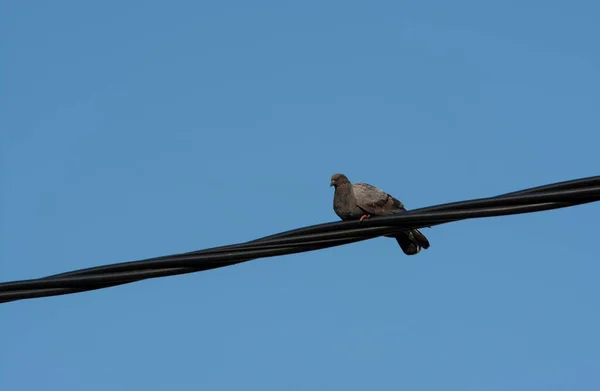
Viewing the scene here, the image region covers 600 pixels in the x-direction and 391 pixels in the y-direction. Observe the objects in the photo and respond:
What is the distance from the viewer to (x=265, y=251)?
5.24 meters

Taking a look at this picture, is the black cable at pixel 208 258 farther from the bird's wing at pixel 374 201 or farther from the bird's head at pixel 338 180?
the bird's head at pixel 338 180

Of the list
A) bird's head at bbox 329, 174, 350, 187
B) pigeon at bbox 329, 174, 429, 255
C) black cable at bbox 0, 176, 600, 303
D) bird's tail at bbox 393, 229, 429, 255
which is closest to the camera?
black cable at bbox 0, 176, 600, 303

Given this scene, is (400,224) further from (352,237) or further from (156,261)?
(156,261)

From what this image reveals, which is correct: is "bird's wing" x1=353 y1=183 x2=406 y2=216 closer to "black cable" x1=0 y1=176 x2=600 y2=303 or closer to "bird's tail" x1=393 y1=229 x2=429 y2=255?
"bird's tail" x1=393 y1=229 x2=429 y2=255

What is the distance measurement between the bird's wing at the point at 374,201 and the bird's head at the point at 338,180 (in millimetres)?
113

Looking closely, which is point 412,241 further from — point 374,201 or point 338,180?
point 338,180

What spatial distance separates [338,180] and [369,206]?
58 cm

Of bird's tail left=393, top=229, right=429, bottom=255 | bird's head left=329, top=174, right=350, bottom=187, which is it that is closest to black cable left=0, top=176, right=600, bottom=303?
bird's tail left=393, top=229, right=429, bottom=255

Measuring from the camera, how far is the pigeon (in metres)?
9.20

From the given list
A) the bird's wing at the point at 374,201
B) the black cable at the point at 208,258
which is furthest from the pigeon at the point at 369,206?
the black cable at the point at 208,258

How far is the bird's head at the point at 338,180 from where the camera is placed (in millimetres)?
9602

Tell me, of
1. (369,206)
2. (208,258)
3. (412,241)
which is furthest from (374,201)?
(208,258)

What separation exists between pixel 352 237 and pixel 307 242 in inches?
10.8

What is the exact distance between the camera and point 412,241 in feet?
30.2
